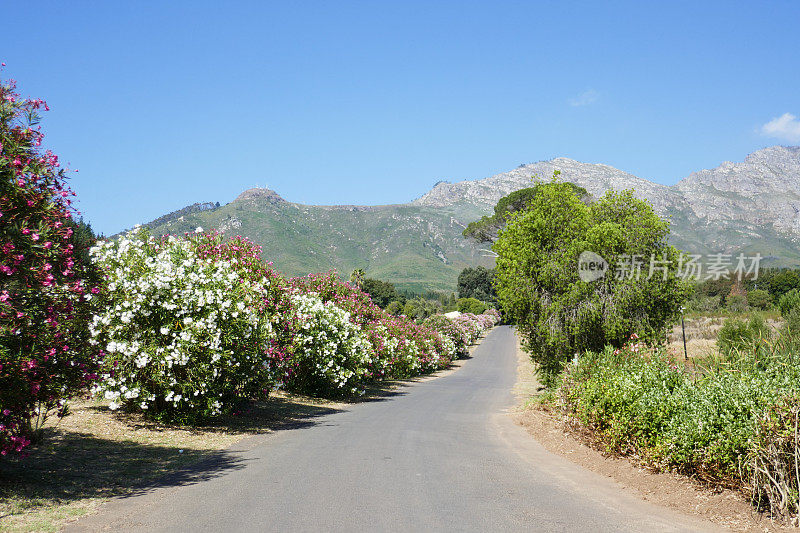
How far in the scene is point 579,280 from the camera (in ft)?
50.4

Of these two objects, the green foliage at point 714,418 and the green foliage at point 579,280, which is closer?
the green foliage at point 714,418

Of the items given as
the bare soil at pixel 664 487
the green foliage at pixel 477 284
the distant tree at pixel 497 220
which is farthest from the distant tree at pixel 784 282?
the bare soil at pixel 664 487

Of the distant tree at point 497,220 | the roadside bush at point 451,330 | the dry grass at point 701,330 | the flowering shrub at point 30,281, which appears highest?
the distant tree at point 497,220

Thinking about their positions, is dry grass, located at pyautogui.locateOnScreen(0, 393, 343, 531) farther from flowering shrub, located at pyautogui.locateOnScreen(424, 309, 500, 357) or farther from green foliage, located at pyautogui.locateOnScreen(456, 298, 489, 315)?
green foliage, located at pyautogui.locateOnScreen(456, 298, 489, 315)

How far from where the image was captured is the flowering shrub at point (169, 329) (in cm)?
1032

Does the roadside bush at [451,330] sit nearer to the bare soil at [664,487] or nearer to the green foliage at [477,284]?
the bare soil at [664,487]

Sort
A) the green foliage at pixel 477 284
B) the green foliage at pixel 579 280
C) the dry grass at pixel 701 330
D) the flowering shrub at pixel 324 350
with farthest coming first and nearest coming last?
the green foliage at pixel 477 284 < the dry grass at pixel 701 330 < the flowering shrub at pixel 324 350 < the green foliage at pixel 579 280

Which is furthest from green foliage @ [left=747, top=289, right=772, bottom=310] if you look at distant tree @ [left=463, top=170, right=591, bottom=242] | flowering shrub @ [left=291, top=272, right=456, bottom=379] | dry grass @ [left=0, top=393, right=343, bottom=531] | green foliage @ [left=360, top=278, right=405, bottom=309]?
dry grass @ [left=0, top=393, right=343, bottom=531]

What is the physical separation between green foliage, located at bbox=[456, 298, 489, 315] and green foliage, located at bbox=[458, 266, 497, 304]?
47.1 feet

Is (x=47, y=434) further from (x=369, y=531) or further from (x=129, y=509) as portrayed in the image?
(x=369, y=531)

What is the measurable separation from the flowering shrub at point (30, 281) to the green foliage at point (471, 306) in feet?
260

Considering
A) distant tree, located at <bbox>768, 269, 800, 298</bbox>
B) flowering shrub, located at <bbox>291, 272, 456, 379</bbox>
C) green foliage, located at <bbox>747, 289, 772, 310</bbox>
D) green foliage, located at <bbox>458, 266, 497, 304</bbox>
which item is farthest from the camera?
green foliage, located at <bbox>458, 266, 497, 304</bbox>

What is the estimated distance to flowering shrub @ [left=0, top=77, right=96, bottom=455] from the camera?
595cm

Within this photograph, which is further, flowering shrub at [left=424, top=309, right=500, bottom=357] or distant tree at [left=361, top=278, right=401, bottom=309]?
distant tree at [left=361, top=278, right=401, bottom=309]
